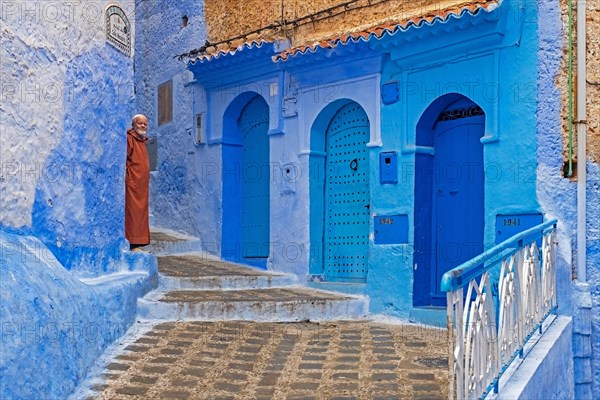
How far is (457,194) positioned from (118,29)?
3.91m

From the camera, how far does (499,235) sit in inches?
274

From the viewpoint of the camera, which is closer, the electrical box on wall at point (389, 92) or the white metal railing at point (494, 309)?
the white metal railing at point (494, 309)

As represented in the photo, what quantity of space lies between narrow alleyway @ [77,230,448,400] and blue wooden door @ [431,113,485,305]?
1.00 meters

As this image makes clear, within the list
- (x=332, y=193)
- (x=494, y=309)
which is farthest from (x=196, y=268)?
(x=494, y=309)

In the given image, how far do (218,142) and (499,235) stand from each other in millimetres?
4766

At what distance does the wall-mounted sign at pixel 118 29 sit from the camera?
6.19 meters

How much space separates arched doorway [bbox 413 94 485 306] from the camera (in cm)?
755

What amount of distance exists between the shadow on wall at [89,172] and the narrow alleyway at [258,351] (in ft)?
2.61

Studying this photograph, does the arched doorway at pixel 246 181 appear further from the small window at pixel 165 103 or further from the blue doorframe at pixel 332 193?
the small window at pixel 165 103

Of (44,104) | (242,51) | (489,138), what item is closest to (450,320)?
(44,104)

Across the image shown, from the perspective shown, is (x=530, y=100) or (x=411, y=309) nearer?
(x=530, y=100)

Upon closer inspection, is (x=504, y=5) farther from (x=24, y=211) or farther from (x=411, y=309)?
(x=24, y=211)

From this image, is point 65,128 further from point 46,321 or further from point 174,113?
point 174,113

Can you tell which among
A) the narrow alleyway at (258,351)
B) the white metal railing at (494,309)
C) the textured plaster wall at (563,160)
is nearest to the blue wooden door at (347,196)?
the narrow alleyway at (258,351)
